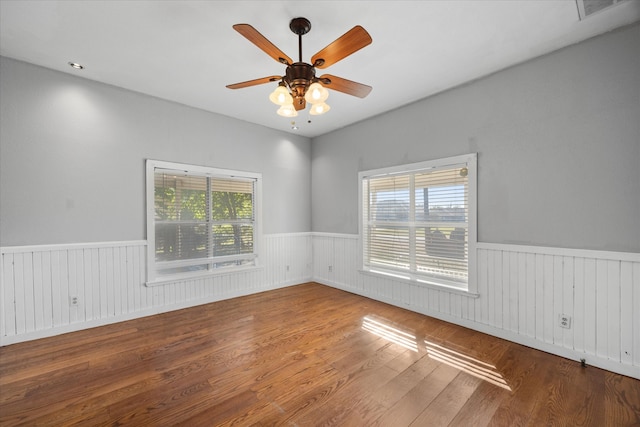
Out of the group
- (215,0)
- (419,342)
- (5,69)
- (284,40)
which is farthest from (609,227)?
(5,69)

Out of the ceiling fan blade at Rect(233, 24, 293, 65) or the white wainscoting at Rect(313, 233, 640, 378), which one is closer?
the ceiling fan blade at Rect(233, 24, 293, 65)

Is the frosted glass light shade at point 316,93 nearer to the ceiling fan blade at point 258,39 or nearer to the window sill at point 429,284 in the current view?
the ceiling fan blade at point 258,39

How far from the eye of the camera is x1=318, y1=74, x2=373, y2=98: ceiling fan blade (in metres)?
2.16

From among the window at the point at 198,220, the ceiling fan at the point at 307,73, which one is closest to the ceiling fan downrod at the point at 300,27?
the ceiling fan at the point at 307,73

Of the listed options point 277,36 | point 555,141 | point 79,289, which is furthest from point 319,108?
point 79,289

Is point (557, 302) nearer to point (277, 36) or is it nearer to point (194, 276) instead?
point (277, 36)

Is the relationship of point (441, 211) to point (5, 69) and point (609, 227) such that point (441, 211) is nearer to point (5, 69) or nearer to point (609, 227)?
point (609, 227)

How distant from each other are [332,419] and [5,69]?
173 inches

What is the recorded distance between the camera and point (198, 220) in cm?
404

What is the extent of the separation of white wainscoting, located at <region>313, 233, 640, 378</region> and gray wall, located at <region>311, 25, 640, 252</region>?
0.14 m

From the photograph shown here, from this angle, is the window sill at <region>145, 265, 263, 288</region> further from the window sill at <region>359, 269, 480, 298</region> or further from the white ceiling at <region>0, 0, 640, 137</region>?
the white ceiling at <region>0, 0, 640, 137</region>

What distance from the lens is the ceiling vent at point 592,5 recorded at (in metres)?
1.99

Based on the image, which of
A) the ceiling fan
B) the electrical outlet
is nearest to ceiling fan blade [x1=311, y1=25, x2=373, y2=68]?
the ceiling fan

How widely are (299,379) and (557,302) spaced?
249 cm
